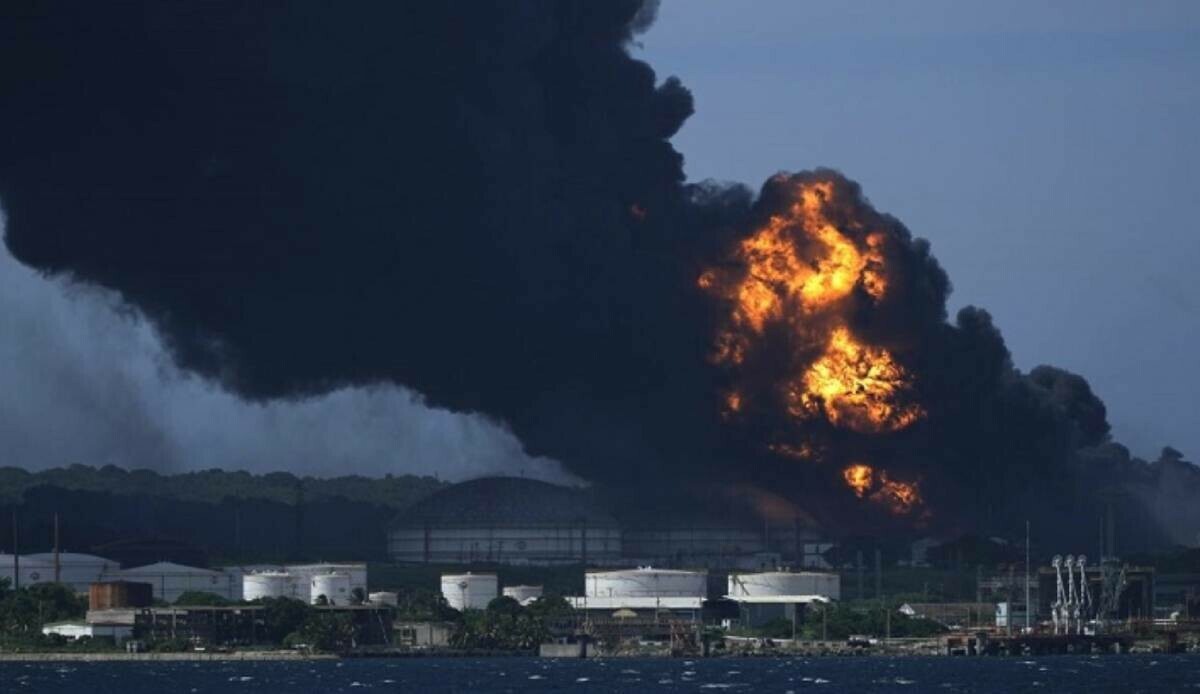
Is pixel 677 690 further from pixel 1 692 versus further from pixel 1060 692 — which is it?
pixel 1 692

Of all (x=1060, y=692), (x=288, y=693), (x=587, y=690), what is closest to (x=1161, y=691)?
(x=1060, y=692)

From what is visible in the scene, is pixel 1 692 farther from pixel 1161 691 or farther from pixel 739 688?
pixel 1161 691

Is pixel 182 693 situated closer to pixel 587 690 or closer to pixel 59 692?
pixel 59 692

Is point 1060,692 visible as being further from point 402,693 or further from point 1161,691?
point 402,693

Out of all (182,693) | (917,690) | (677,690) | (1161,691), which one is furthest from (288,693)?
(1161,691)

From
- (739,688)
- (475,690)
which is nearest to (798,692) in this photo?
(739,688)
